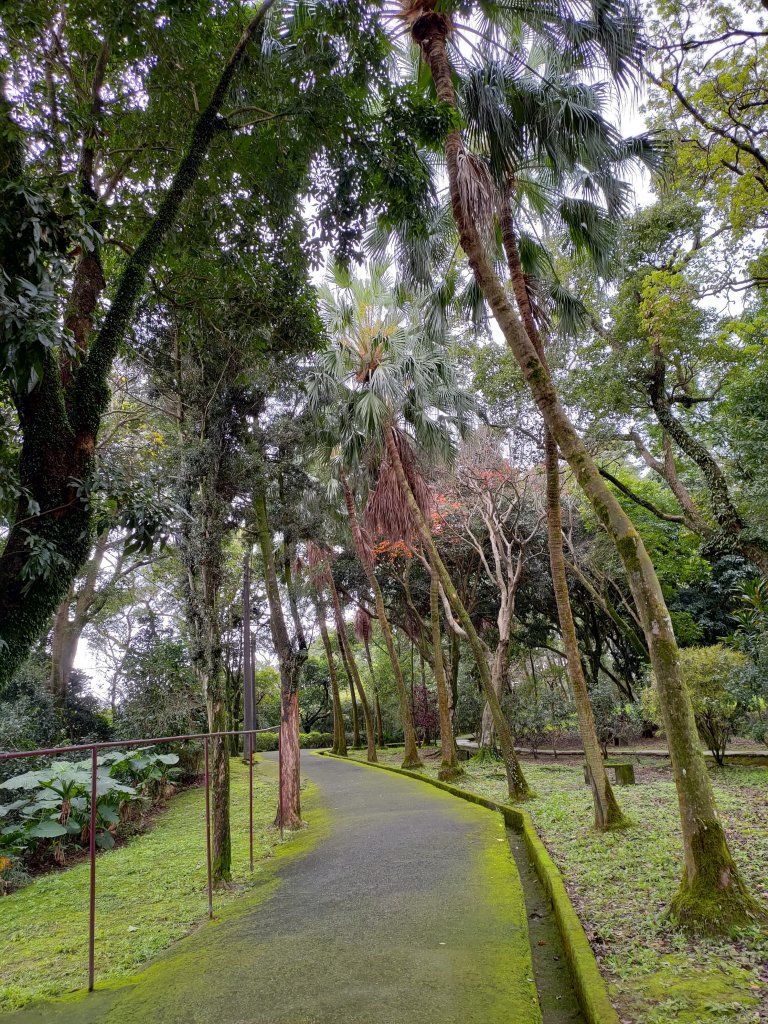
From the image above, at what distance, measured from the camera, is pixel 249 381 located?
7.33m

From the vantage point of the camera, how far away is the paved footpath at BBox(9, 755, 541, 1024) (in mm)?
2771

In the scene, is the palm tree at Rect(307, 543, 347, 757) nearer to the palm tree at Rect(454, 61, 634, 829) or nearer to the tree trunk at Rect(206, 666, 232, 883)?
the palm tree at Rect(454, 61, 634, 829)

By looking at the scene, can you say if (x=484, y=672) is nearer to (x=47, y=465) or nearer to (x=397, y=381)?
(x=397, y=381)

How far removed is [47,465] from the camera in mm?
3730

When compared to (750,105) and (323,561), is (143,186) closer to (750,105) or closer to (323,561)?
(750,105)

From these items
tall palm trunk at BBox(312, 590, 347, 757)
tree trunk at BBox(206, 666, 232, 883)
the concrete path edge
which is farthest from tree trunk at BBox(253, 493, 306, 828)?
tall palm trunk at BBox(312, 590, 347, 757)

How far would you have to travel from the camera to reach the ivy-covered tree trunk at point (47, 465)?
11.1 feet

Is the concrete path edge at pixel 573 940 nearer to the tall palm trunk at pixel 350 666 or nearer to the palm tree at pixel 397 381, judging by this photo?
the palm tree at pixel 397 381

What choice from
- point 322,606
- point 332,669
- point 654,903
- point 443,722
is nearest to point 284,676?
point 443,722

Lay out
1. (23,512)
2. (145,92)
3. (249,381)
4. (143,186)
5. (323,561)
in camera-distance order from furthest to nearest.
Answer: (323,561) → (249,381) → (143,186) → (145,92) → (23,512)

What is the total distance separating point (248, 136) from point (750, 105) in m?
5.74

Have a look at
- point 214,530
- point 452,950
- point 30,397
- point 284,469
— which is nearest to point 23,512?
point 30,397

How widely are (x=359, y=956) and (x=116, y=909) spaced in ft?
10.7

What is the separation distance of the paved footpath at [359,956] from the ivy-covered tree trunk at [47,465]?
2071 millimetres
